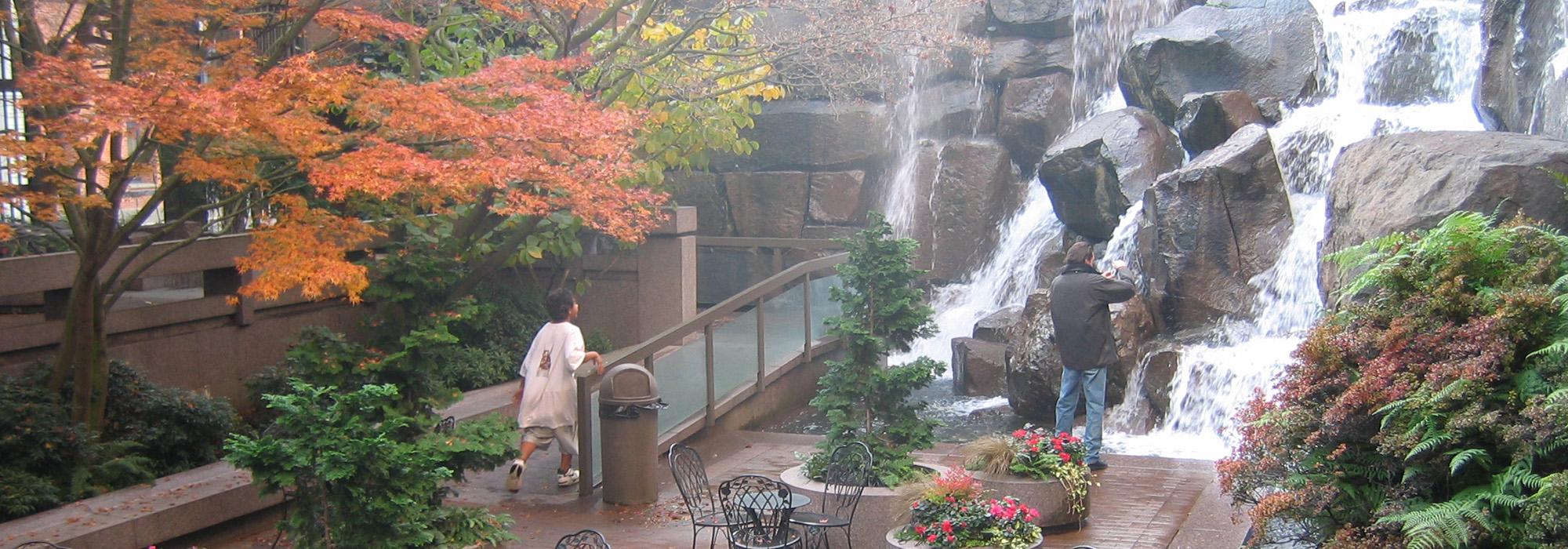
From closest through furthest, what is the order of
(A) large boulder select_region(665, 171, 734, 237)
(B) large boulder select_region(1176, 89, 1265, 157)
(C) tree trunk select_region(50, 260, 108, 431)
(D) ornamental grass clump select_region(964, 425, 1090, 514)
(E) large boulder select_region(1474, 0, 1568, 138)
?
(D) ornamental grass clump select_region(964, 425, 1090, 514) → (C) tree trunk select_region(50, 260, 108, 431) → (E) large boulder select_region(1474, 0, 1568, 138) → (B) large boulder select_region(1176, 89, 1265, 157) → (A) large boulder select_region(665, 171, 734, 237)

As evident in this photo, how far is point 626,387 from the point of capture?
29.9 ft

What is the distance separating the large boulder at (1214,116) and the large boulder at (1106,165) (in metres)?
0.56

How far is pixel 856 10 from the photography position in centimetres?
1537

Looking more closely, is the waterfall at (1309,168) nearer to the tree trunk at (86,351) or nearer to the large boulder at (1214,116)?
the large boulder at (1214,116)

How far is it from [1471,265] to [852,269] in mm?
3695

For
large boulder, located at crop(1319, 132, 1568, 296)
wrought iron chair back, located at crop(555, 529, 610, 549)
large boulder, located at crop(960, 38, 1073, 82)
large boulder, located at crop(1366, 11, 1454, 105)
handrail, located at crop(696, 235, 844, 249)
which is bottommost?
wrought iron chair back, located at crop(555, 529, 610, 549)

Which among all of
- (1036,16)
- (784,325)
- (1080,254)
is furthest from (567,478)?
(1036,16)

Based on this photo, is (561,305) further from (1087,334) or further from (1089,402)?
(1089,402)

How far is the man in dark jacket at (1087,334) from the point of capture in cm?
924

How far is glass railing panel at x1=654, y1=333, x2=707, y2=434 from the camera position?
422 inches

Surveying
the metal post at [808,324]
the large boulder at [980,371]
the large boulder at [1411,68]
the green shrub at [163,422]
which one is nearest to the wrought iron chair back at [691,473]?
the green shrub at [163,422]

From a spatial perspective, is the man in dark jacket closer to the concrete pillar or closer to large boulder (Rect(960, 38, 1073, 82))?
the concrete pillar

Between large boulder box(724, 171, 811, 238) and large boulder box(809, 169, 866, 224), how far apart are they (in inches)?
7.0

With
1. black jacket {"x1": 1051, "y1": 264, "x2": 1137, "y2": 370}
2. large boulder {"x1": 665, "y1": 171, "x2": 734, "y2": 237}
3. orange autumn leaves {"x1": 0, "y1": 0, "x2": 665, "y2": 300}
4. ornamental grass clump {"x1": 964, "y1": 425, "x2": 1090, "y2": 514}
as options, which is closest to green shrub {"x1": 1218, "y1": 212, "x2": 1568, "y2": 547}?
ornamental grass clump {"x1": 964, "y1": 425, "x2": 1090, "y2": 514}
